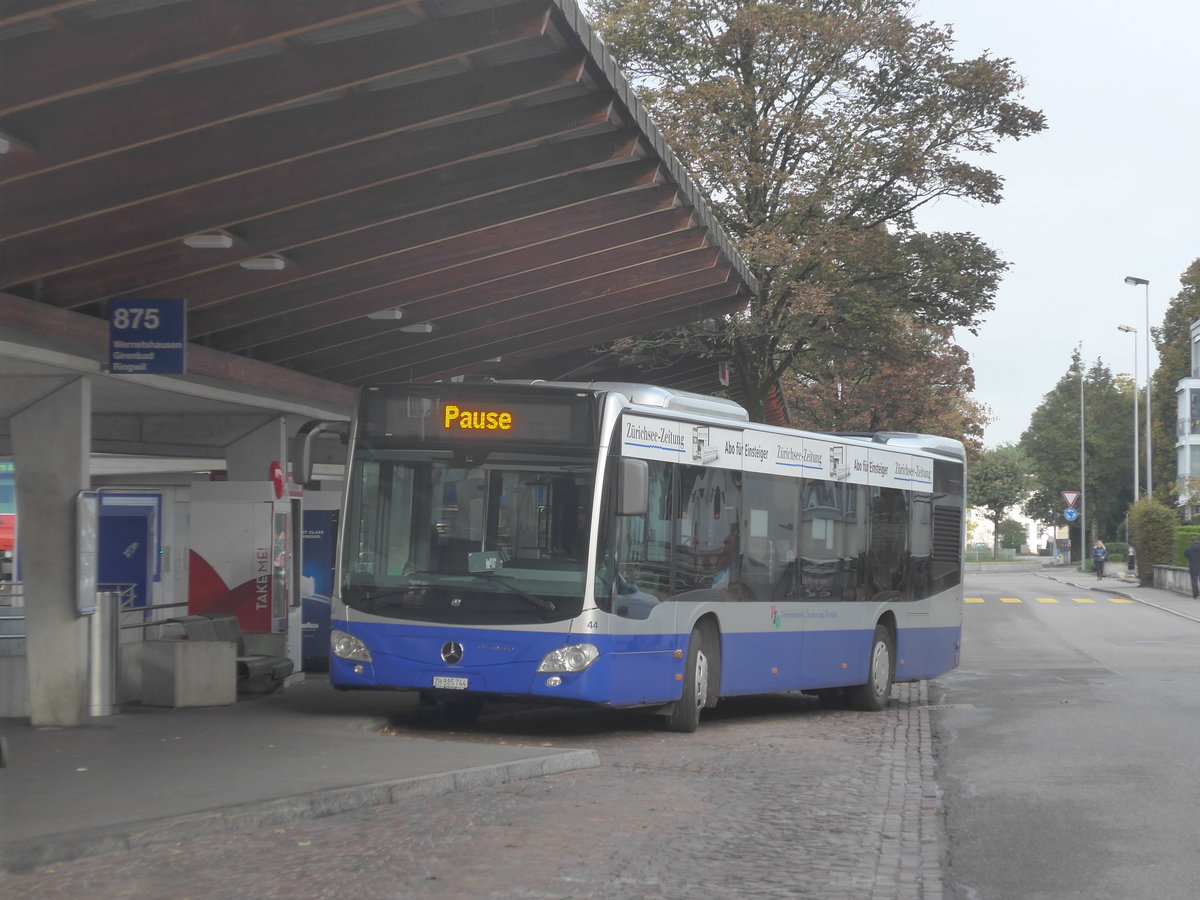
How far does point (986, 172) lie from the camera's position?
3209cm

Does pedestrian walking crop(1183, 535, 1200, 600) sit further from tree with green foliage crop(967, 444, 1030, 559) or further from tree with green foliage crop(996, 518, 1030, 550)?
tree with green foliage crop(996, 518, 1030, 550)

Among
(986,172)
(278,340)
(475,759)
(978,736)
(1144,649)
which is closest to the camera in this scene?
(475,759)

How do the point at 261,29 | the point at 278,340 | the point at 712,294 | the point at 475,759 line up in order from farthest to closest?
the point at 712,294 → the point at 278,340 → the point at 475,759 → the point at 261,29

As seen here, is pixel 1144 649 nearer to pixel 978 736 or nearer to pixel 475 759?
pixel 978 736

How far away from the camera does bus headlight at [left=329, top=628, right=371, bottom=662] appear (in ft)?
43.3

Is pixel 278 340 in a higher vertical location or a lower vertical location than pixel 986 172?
lower

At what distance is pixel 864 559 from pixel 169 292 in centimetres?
754

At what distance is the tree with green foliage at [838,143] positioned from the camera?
31.4 m

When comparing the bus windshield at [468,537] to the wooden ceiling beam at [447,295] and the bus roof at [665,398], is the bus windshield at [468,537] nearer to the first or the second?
the bus roof at [665,398]

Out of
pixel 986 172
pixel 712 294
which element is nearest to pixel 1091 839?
pixel 712 294

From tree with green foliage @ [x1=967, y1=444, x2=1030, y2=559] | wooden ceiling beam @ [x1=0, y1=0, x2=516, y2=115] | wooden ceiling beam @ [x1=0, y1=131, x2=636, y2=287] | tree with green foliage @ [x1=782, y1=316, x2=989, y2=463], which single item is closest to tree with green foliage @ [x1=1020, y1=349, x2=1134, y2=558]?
tree with green foliage @ [x1=967, y1=444, x2=1030, y2=559]

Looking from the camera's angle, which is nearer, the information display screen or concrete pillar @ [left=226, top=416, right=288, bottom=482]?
the information display screen

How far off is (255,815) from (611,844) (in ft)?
6.00

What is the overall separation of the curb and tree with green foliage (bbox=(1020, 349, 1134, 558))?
99.2 m
